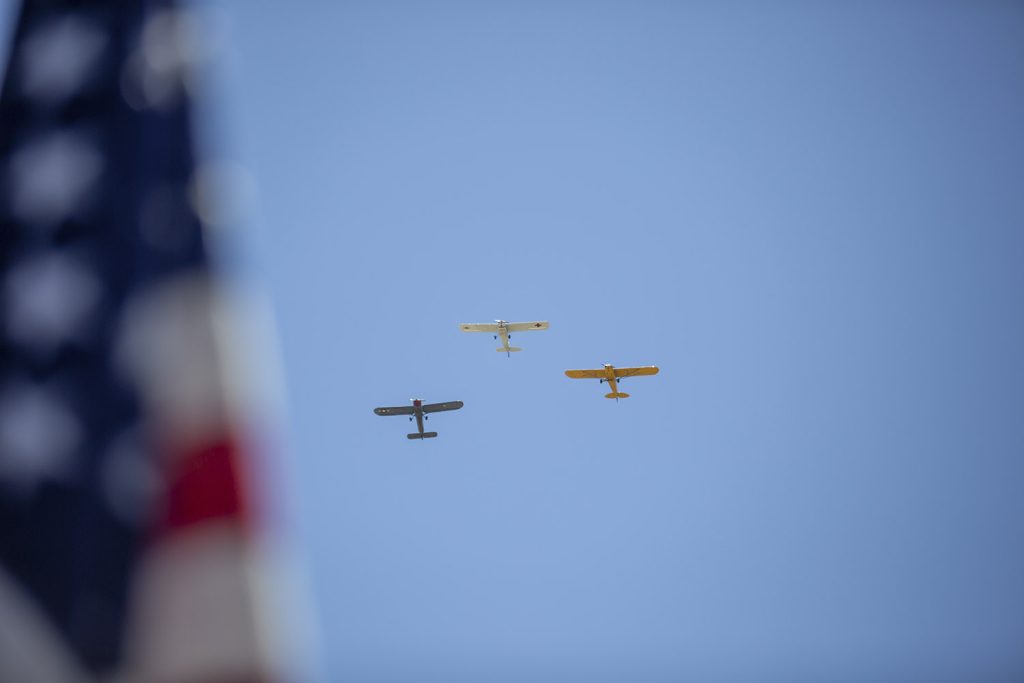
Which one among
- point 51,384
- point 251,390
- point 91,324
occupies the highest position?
point 91,324

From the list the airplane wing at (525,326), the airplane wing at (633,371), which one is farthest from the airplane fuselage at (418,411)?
the airplane wing at (633,371)

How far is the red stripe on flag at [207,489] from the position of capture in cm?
321

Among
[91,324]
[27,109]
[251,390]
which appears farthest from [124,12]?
[251,390]

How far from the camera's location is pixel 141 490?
133 inches

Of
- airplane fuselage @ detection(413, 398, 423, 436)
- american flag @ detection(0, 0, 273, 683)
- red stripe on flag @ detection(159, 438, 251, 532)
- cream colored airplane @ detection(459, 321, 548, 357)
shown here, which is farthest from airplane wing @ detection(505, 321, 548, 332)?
red stripe on flag @ detection(159, 438, 251, 532)

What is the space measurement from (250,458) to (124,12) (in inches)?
119

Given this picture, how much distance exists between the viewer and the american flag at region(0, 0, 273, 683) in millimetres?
3129

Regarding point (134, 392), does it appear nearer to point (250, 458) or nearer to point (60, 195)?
point (250, 458)

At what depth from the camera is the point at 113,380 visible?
362cm

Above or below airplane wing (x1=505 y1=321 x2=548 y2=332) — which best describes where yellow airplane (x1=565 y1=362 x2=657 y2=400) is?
below

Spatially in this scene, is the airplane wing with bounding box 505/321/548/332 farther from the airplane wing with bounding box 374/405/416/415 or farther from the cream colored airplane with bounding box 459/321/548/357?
the airplane wing with bounding box 374/405/416/415

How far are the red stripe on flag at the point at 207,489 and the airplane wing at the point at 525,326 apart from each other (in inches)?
1852

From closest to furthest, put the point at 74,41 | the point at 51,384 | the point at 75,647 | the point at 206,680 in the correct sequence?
1. the point at 206,680
2. the point at 75,647
3. the point at 51,384
4. the point at 74,41

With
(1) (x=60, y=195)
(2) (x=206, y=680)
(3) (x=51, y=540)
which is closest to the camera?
(2) (x=206, y=680)
